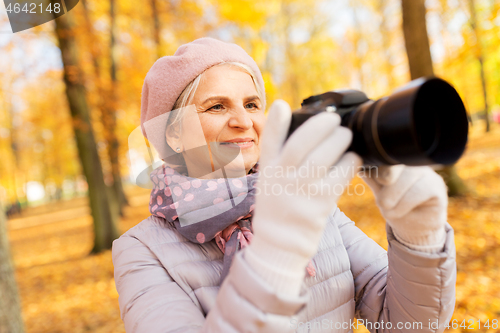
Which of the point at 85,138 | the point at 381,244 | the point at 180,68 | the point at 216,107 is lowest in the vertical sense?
the point at 381,244

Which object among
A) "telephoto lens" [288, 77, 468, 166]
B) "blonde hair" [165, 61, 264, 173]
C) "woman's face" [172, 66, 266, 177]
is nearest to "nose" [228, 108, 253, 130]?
"woman's face" [172, 66, 266, 177]

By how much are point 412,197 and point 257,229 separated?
40 centimetres

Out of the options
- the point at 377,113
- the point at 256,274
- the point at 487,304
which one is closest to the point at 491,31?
the point at 487,304

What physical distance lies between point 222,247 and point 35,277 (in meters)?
6.38

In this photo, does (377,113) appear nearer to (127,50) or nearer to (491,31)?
(491,31)

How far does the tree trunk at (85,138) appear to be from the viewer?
5.35 meters

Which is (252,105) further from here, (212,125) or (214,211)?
(214,211)

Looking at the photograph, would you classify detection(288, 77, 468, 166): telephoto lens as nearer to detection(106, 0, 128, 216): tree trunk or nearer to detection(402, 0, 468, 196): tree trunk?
detection(402, 0, 468, 196): tree trunk

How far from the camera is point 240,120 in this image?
1199 millimetres

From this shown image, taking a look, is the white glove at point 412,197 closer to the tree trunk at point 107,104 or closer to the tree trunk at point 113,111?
the tree trunk at point 107,104

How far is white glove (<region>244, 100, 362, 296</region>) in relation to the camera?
675mm

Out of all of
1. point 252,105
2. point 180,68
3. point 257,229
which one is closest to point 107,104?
point 180,68

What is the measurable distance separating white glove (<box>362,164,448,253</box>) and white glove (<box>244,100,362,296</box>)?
0.11 metres

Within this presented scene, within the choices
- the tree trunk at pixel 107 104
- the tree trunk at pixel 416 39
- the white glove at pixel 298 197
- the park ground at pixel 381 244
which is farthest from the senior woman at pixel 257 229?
the tree trunk at pixel 107 104
